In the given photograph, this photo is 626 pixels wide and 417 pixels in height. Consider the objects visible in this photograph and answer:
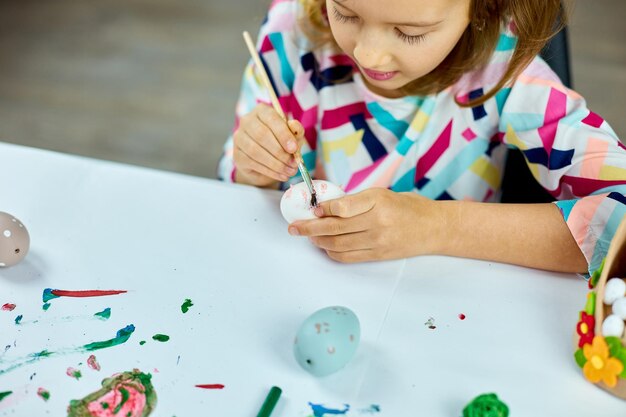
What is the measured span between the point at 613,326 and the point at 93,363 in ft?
1.45

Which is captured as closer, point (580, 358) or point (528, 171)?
point (580, 358)

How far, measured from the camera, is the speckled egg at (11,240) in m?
0.75

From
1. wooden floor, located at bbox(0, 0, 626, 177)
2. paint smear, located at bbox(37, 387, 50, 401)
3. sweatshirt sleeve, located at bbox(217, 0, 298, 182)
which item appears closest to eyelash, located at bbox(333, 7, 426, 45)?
sweatshirt sleeve, located at bbox(217, 0, 298, 182)

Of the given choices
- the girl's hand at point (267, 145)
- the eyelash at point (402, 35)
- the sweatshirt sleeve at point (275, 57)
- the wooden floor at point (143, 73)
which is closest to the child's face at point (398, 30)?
the eyelash at point (402, 35)

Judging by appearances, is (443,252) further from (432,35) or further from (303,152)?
(303,152)

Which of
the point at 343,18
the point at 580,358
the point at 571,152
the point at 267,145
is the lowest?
the point at 580,358

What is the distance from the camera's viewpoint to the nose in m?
0.76

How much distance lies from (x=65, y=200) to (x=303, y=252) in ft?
0.87

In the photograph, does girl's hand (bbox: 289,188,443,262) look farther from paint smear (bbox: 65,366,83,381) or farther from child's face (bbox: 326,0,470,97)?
paint smear (bbox: 65,366,83,381)

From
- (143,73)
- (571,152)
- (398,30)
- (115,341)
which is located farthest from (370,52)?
(143,73)

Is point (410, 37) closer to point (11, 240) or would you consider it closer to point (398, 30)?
point (398, 30)

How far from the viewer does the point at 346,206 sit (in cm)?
78

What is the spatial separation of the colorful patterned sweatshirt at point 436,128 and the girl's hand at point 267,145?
144 mm

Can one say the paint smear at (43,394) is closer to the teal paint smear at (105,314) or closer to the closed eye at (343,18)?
the teal paint smear at (105,314)
